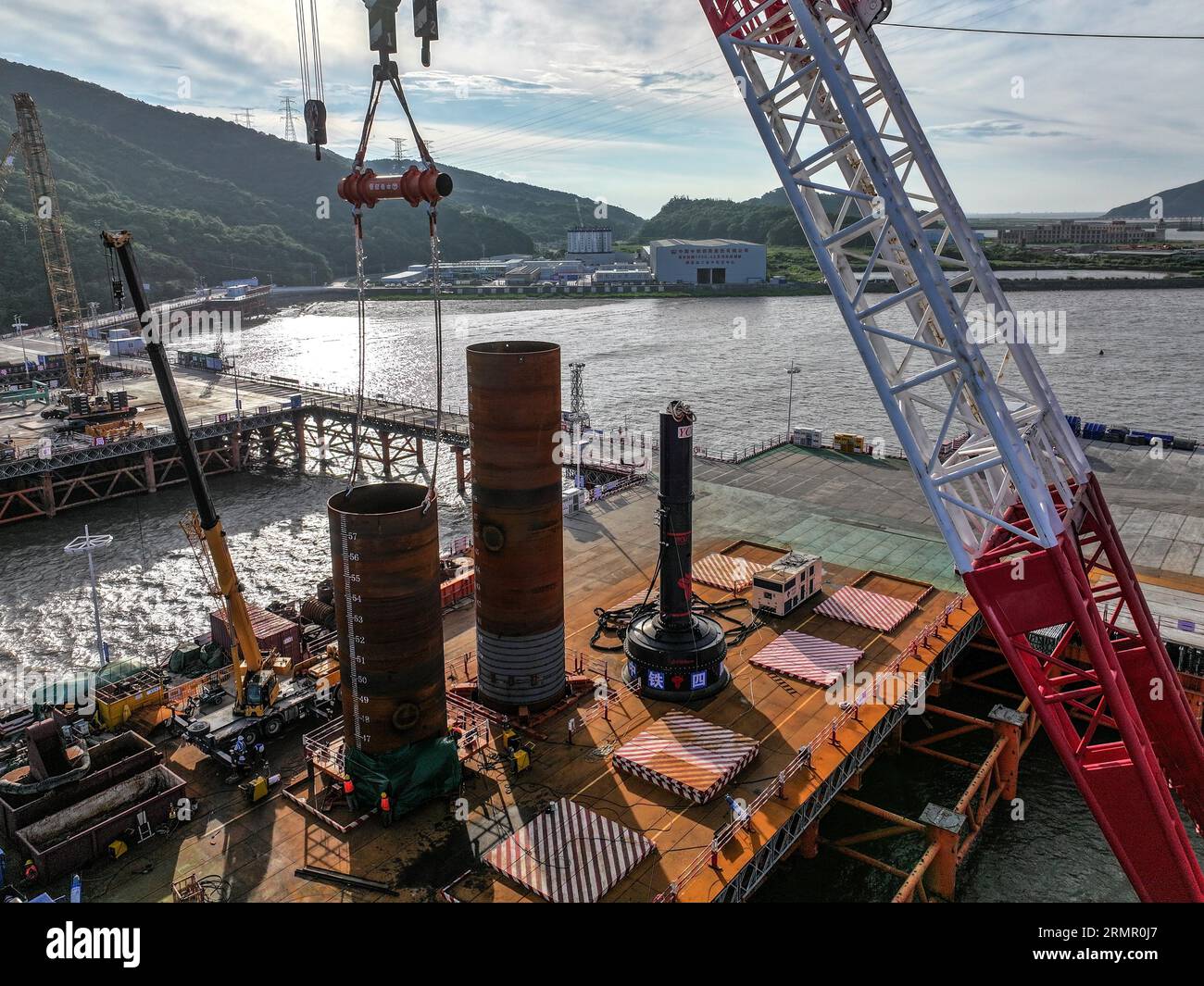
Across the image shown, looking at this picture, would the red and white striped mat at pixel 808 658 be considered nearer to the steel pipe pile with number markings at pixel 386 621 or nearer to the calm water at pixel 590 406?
the calm water at pixel 590 406

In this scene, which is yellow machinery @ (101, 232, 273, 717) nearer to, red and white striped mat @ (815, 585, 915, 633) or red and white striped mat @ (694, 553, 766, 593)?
red and white striped mat @ (694, 553, 766, 593)

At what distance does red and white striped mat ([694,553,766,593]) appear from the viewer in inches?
1639

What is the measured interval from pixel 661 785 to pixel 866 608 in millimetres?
16069

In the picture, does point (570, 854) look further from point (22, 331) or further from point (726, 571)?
point (22, 331)

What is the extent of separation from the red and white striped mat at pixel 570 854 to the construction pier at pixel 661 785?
110mm

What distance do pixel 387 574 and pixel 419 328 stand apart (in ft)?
527

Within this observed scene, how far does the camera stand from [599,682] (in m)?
33.1

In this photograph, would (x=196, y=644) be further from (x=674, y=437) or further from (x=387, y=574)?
(x=674, y=437)

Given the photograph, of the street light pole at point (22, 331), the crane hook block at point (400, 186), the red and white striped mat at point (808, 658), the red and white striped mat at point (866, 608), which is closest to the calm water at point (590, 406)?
the red and white striped mat at point (808, 658)

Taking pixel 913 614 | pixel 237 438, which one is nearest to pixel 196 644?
pixel 913 614

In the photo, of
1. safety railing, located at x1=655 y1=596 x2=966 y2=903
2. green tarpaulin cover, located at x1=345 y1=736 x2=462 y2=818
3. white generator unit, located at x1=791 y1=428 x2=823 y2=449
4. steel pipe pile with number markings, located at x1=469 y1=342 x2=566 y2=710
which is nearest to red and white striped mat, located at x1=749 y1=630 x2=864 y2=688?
safety railing, located at x1=655 y1=596 x2=966 y2=903

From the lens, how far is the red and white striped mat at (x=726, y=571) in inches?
1639

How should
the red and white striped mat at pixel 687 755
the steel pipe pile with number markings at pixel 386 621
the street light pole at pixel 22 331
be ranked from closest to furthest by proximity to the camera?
the steel pipe pile with number markings at pixel 386 621 → the red and white striped mat at pixel 687 755 → the street light pole at pixel 22 331

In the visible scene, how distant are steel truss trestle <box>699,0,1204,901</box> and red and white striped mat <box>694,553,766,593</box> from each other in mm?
17611
